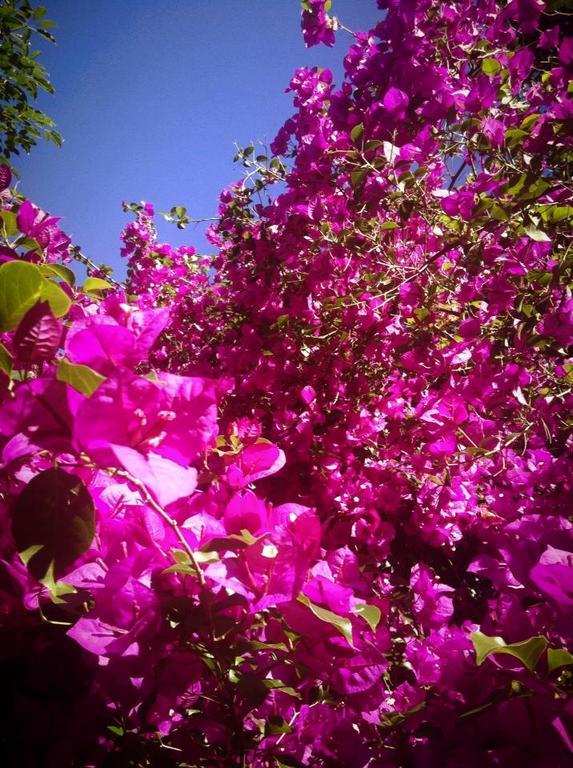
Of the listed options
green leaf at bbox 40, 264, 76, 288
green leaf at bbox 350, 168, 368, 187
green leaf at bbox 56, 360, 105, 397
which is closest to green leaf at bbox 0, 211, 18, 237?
green leaf at bbox 40, 264, 76, 288

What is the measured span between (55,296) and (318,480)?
5.55 ft

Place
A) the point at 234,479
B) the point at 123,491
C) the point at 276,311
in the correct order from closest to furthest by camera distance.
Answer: the point at 123,491
the point at 234,479
the point at 276,311

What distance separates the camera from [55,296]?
Answer: 532 mm

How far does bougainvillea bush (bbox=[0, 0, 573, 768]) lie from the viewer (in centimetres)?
48

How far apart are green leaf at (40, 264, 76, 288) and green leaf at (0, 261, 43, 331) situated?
0.40 m

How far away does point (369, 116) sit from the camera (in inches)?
60.0

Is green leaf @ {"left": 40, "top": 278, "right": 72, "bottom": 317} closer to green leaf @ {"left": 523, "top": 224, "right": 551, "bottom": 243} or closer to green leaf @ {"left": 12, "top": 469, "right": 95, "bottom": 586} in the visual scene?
green leaf @ {"left": 12, "top": 469, "right": 95, "bottom": 586}

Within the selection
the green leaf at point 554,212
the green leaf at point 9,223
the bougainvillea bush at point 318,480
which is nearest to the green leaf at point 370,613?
the bougainvillea bush at point 318,480

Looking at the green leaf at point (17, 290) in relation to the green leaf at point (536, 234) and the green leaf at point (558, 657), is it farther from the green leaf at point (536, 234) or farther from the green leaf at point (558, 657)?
the green leaf at point (536, 234)

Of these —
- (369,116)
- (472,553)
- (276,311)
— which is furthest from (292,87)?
(472,553)

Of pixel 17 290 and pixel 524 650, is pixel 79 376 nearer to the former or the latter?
pixel 17 290

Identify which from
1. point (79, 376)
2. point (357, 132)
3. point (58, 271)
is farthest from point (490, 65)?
point (79, 376)

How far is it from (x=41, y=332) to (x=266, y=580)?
1.63 ft

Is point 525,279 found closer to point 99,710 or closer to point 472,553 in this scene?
point 472,553
